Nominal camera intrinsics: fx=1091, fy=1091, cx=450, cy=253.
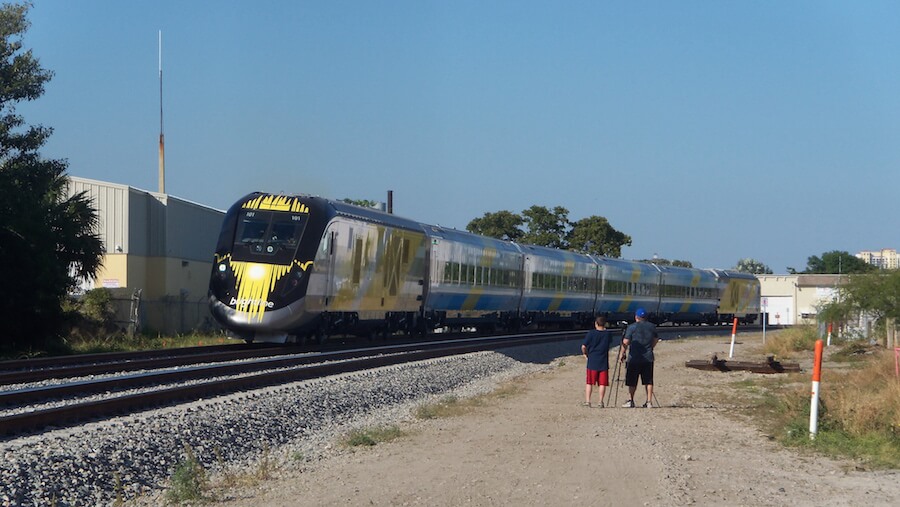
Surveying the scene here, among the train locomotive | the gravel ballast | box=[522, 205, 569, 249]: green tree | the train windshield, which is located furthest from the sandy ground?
box=[522, 205, 569, 249]: green tree

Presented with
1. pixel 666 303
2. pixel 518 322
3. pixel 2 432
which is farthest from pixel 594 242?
pixel 2 432

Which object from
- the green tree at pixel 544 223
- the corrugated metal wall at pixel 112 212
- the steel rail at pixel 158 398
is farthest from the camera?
the green tree at pixel 544 223

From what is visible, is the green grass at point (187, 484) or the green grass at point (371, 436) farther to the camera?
the green grass at point (371, 436)

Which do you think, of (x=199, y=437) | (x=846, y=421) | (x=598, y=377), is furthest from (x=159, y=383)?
(x=846, y=421)

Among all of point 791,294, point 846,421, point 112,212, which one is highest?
point 112,212

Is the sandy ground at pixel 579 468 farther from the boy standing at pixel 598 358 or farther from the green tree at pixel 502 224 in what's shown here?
the green tree at pixel 502 224

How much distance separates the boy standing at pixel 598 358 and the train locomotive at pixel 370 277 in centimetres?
900

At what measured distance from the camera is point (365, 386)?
17.9 m

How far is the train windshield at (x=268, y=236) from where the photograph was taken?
934 inches

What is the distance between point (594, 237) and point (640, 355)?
3122 inches

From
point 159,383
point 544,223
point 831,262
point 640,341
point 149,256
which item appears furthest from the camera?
point 831,262

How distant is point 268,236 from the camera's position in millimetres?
23953

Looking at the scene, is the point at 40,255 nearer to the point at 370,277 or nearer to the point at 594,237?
the point at 370,277

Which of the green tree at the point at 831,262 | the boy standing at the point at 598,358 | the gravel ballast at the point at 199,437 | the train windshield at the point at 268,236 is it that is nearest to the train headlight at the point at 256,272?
the train windshield at the point at 268,236
